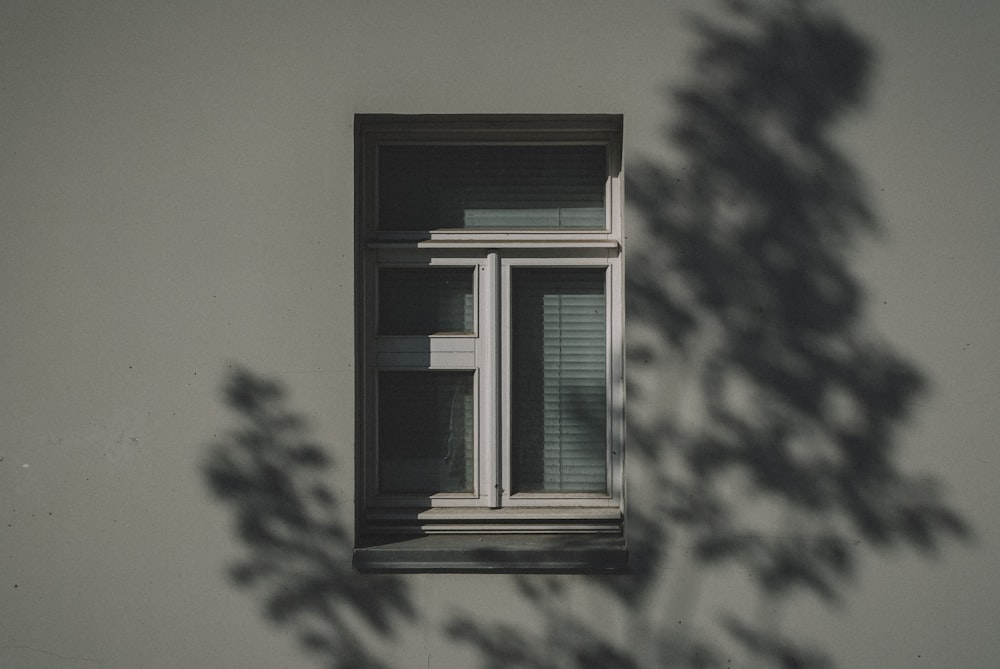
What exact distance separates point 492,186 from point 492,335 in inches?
27.4

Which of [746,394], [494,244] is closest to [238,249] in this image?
[494,244]

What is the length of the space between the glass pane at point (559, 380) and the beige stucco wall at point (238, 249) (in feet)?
1.91

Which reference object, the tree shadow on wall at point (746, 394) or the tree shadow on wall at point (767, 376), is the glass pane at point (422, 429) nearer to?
the tree shadow on wall at point (746, 394)

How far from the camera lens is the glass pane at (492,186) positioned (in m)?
3.77

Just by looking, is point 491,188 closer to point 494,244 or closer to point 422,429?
point 494,244

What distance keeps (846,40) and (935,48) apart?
0.39 metres

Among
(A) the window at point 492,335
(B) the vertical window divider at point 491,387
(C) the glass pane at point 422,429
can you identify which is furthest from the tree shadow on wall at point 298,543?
(B) the vertical window divider at point 491,387

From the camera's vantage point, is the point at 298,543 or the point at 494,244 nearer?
the point at 298,543

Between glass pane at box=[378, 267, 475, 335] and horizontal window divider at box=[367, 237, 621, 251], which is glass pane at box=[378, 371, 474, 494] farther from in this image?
horizontal window divider at box=[367, 237, 621, 251]

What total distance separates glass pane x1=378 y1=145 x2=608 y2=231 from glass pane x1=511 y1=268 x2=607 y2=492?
0.27 m

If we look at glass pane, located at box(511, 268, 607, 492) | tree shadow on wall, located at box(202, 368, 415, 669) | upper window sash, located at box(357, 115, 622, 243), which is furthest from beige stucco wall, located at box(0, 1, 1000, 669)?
glass pane, located at box(511, 268, 607, 492)

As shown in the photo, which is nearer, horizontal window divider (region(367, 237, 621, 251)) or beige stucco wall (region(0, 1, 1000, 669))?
beige stucco wall (region(0, 1, 1000, 669))

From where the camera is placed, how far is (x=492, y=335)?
3742 millimetres

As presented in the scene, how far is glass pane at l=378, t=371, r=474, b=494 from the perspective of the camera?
3.78m
